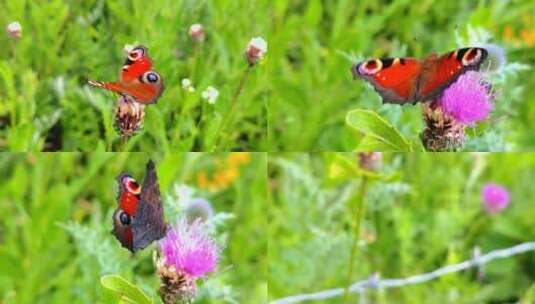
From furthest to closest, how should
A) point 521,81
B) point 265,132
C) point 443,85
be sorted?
point 521,81 < point 265,132 < point 443,85

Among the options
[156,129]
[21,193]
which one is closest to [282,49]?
[156,129]

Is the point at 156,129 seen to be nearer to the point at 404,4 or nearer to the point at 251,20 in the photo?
the point at 251,20

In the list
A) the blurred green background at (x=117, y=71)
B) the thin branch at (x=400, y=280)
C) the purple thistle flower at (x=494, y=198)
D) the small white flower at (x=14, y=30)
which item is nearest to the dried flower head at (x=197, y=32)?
the blurred green background at (x=117, y=71)

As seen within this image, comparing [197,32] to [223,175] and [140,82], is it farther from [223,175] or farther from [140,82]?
[223,175]

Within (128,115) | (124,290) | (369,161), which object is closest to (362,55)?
(369,161)

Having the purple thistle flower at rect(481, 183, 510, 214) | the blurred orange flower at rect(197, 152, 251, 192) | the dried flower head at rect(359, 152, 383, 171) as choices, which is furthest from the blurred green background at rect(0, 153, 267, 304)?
the purple thistle flower at rect(481, 183, 510, 214)

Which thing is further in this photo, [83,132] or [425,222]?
[425,222]

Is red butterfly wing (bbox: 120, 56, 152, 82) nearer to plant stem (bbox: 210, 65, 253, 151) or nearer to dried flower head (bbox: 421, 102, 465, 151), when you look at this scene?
plant stem (bbox: 210, 65, 253, 151)

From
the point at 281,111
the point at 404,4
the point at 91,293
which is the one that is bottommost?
the point at 91,293
